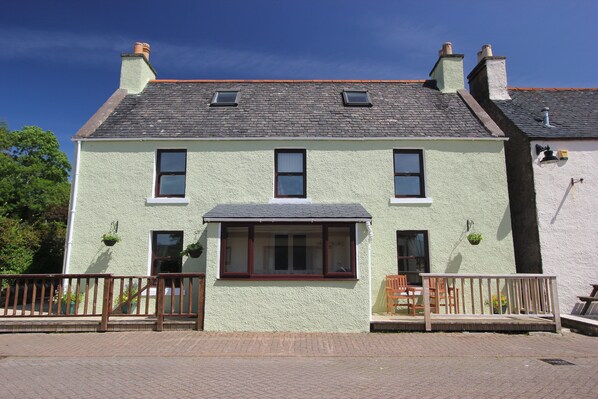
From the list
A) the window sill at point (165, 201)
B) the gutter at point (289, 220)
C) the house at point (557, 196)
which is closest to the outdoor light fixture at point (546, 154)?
the house at point (557, 196)

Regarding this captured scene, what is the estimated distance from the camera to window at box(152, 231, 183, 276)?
1215 centimetres

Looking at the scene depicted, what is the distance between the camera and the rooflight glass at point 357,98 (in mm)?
14466

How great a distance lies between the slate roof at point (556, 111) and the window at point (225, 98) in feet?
31.6

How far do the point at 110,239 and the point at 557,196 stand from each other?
13330 mm

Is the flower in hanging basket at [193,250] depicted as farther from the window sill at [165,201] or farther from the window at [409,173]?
the window at [409,173]

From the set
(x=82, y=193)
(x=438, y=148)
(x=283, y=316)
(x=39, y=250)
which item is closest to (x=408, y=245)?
(x=438, y=148)

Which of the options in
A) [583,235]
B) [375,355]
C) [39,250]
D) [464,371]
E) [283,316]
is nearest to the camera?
[464,371]

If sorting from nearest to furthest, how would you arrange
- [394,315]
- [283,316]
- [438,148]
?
1. [283,316]
2. [394,315]
3. [438,148]

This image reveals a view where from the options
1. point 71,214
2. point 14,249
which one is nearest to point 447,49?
point 71,214

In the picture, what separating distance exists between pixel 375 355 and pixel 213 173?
736cm

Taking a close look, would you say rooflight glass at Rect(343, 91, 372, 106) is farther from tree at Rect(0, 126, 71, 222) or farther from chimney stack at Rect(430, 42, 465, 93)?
tree at Rect(0, 126, 71, 222)

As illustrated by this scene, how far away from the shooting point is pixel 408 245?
12.3 meters

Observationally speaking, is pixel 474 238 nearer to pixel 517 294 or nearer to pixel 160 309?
pixel 517 294

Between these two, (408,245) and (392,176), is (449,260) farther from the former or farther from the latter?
(392,176)
